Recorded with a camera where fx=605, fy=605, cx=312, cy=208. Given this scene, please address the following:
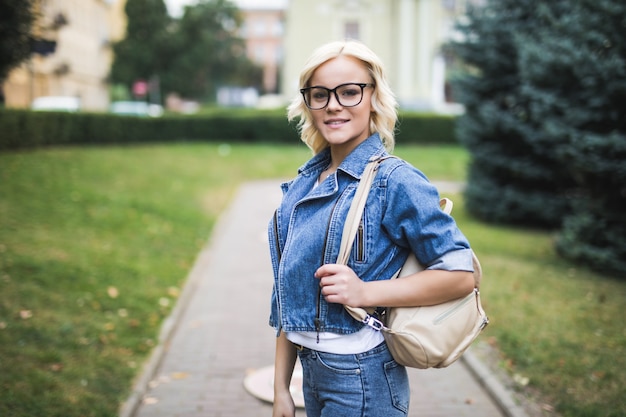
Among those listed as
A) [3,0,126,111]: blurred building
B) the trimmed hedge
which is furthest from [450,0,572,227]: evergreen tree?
[3,0,126,111]: blurred building

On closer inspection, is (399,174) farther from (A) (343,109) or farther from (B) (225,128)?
(B) (225,128)

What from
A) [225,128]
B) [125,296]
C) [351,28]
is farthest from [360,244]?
[351,28]

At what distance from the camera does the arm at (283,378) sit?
2.23 m

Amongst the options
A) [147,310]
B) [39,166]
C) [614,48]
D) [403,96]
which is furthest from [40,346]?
[403,96]

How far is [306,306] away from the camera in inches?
80.0

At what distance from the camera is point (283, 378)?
2273 millimetres

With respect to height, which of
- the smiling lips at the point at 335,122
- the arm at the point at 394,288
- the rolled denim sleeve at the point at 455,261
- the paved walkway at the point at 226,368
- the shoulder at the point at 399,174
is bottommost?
the paved walkway at the point at 226,368

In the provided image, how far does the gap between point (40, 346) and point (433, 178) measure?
49.7 ft

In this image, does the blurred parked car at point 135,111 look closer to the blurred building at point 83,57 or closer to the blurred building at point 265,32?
the blurred building at point 83,57

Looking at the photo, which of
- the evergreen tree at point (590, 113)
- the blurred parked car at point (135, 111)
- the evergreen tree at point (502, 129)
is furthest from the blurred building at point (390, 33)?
the evergreen tree at point (590, 113)

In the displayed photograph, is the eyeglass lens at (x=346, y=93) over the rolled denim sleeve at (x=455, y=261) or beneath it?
over

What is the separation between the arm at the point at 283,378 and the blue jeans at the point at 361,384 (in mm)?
202

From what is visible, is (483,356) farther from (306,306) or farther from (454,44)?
(454,44)

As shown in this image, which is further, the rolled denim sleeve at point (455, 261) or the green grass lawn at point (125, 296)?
the green grass lawn at point (125, 296)
